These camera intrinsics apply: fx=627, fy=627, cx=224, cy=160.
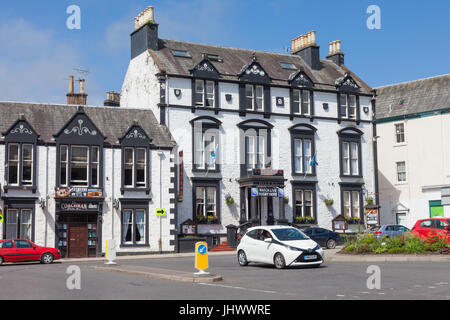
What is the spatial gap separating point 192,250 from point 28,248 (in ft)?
40.4

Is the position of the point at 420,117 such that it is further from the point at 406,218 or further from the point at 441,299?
the point at 441,299

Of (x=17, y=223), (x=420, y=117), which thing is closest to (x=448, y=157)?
(x=420, y=117)

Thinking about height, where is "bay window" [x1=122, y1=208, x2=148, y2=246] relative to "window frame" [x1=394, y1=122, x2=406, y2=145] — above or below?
below

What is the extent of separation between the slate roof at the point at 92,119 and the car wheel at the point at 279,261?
17.8 meters

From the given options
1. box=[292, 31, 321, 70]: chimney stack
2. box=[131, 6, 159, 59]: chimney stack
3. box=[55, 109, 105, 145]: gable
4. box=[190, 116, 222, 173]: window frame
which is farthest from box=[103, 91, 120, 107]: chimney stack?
box=[55, 109, 105, 145]: gable

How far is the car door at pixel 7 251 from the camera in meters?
28.7

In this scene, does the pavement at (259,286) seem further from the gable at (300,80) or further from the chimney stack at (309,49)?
the chimney stack at (309,49)

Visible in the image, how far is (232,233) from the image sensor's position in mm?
40250

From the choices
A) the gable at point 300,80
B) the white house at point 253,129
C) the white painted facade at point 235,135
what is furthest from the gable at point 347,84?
the gable at point 300,80

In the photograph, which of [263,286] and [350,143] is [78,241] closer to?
[350,143]

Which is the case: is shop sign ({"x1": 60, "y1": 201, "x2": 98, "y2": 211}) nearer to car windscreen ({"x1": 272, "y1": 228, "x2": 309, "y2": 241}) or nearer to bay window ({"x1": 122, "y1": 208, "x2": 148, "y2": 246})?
bay window ({"x1": 122, "y1": 208, "x2": 148, "y2": 246})

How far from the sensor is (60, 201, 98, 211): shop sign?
35.7 metres

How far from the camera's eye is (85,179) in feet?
120

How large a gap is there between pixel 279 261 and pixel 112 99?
33.8 m
